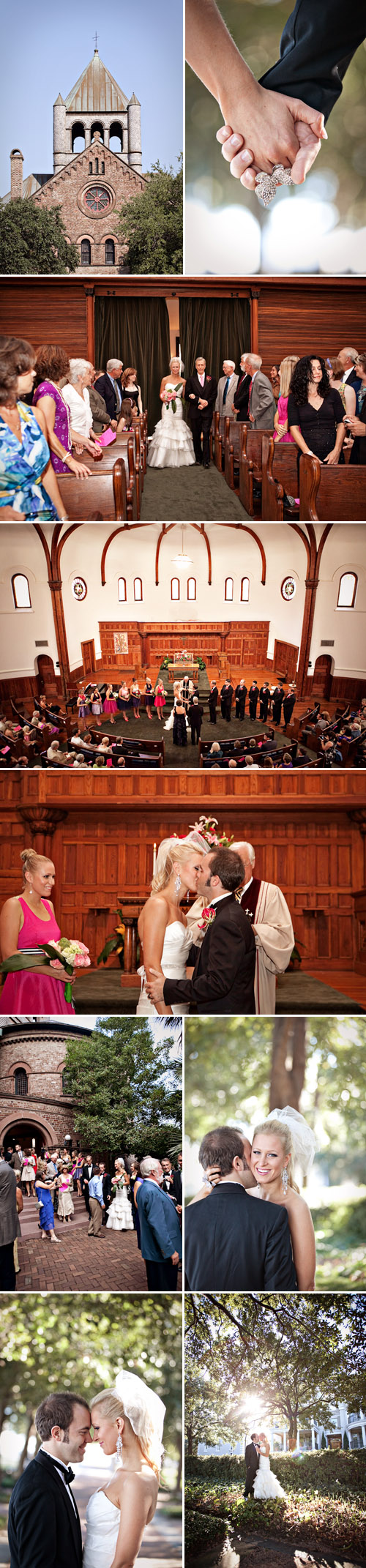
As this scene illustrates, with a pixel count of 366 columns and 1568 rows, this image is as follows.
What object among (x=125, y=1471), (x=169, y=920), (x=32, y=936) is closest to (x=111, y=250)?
(x=169, y=920)

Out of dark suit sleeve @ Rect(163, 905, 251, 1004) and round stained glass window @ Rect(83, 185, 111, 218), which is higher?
round stained glass window @ Rect(83, 185, 111, 218)

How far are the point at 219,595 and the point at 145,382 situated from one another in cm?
155

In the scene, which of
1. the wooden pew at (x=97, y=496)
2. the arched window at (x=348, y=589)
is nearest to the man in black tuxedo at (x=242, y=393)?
the wooden pew at (x=97, y=496)

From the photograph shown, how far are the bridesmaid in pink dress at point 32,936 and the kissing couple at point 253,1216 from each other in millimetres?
1343

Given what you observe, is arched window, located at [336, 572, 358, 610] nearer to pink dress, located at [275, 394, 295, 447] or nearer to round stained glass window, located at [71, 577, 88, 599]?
pink dress, located at [275, 394, 295, 447]

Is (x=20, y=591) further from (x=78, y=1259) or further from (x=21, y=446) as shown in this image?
(x=78, y=1259)

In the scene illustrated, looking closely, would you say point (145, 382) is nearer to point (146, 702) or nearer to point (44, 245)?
point (44, 245)

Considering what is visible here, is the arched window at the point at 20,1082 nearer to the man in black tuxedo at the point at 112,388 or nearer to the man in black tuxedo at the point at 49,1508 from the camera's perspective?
the man in black tuxedo at the point at 49,1508

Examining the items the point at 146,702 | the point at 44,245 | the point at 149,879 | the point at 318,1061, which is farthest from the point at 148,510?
the point at 318,1061

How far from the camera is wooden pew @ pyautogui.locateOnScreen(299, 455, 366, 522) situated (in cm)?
823

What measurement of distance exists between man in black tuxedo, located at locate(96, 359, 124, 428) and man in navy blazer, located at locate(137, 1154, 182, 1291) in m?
5.14

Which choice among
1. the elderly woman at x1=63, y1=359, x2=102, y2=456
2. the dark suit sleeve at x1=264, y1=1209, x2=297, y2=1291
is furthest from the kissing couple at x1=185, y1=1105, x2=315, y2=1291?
the elderly woman at x1=63, y1=359, x2=102, y2=456

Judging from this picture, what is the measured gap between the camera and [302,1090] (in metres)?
7.45

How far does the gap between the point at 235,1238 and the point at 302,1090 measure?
0.96 m
